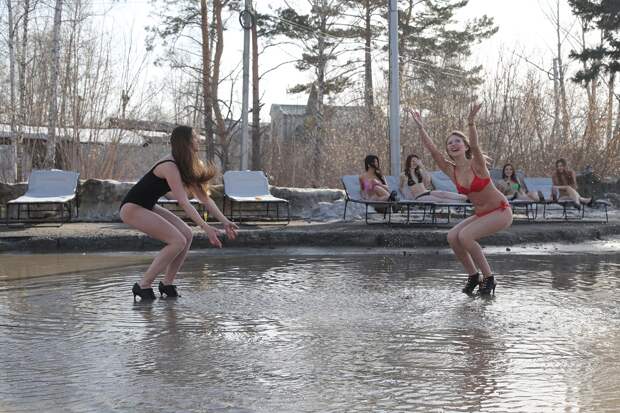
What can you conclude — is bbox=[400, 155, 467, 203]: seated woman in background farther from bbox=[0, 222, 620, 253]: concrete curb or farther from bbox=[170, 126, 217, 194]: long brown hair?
bbox=[170, 126, 217, 194]: long brown hair

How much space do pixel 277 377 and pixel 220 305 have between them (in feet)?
8.27

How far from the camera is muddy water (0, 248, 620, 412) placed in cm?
391

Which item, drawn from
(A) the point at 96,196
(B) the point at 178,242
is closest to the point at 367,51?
(A) the point at 96,196

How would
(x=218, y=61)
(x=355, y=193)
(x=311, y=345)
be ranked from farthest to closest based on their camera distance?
(x=218, y=61) → (x=355, y=193) → (x=311, y=345)

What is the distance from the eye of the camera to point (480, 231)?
7.57m

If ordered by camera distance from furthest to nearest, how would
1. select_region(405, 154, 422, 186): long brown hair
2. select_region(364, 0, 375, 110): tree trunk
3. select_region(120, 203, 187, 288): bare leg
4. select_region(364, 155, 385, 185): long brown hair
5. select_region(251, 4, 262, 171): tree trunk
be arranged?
select_region(364, 0, 375, 110): tree trunk, select_region(251, 4, 262, 171): tree trunk, select_region(405, 154, 422, 186): long brown hair, select_region(364, 155, 385, 185): long brown hair, select_region(120, 203, 187, 288): bare leg

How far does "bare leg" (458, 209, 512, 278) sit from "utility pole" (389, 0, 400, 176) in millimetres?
9202

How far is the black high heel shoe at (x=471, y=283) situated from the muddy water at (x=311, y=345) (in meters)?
0.10

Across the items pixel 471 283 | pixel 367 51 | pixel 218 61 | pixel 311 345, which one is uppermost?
pixel 367 51

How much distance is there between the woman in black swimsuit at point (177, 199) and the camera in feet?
22.9

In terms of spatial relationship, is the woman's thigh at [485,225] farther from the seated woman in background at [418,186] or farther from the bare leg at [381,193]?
the bare leg at [381,193]

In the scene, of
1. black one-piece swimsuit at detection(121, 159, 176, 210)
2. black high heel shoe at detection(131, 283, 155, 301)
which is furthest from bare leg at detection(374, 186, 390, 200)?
black high heel shoe at detection(131, 283, 155, 301)

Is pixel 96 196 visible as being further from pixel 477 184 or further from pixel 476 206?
pixel 477 184

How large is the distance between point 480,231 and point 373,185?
22.1 feet
